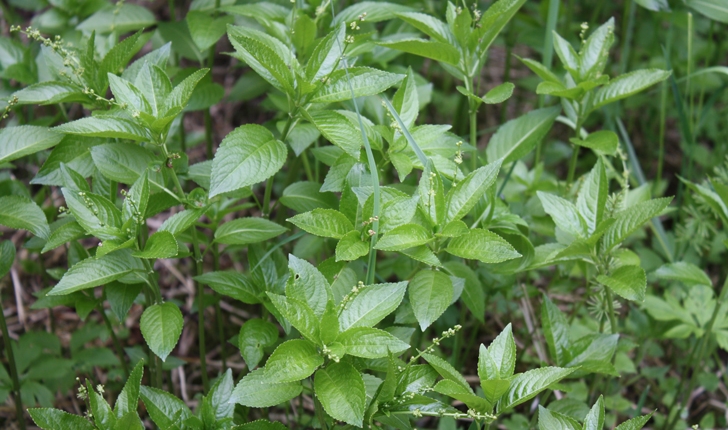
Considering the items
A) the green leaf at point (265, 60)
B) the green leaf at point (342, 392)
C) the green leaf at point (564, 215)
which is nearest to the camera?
the green leaf at point (342, 392)

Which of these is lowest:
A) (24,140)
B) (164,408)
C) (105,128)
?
(164,408)

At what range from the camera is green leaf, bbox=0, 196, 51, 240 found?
1.55m

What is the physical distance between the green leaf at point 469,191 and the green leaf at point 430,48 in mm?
363

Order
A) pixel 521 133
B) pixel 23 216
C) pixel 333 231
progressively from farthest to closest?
pixel 521 133 < pixel 23 216 < pixel 333 231

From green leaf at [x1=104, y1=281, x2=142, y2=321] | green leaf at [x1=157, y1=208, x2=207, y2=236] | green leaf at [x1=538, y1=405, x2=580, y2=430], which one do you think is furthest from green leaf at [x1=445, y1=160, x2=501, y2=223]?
green leaf at [x1=104, y1=281, x2=142, y2=321]

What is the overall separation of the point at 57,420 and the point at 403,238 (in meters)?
0.80

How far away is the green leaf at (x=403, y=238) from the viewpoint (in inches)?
53.7

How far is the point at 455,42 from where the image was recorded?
5.75 feet

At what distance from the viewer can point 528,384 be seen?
135cm

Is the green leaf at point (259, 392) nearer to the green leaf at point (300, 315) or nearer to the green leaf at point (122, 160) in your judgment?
the green leaf at point (300, 315)

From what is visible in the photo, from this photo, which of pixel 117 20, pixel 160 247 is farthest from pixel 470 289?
pixel 117 20

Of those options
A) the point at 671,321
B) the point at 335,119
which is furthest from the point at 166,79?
the point at 671,321

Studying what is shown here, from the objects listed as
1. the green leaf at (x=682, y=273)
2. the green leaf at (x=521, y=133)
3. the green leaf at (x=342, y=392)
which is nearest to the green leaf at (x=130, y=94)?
the green leaf at (x=342, y=392)

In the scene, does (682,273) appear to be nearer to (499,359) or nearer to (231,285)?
(499,359)
